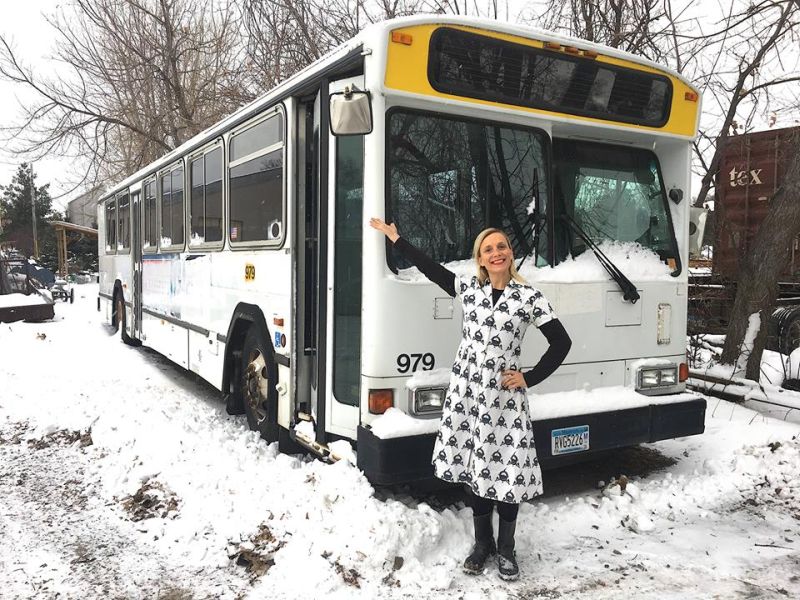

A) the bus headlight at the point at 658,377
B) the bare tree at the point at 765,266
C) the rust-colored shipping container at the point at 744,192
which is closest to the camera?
the bus headlight at the point at 658,377

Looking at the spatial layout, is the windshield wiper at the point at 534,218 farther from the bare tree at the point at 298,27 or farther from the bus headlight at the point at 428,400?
the bare tree at the point at 298,27

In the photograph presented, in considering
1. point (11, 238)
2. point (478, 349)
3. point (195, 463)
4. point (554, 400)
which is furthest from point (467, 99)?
point (11, 238)

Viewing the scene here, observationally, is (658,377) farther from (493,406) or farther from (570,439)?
(493,406)

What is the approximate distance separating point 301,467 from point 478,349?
6.93 ft

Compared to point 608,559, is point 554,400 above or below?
above


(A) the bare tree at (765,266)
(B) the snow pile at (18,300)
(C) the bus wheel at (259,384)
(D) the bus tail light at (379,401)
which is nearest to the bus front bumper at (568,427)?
(D) the bus tail light at (379,401)

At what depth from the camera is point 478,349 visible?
331 cm

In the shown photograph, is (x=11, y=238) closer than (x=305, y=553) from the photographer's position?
No

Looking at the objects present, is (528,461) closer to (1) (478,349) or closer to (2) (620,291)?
(1) (478,349)

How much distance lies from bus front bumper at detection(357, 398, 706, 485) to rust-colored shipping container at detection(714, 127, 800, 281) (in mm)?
6346

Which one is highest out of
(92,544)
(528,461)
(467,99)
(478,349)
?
(467,99)

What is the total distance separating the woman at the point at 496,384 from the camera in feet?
10.8

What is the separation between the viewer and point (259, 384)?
18.3 feet

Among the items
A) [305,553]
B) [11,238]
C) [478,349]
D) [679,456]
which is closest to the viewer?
[478,349]
